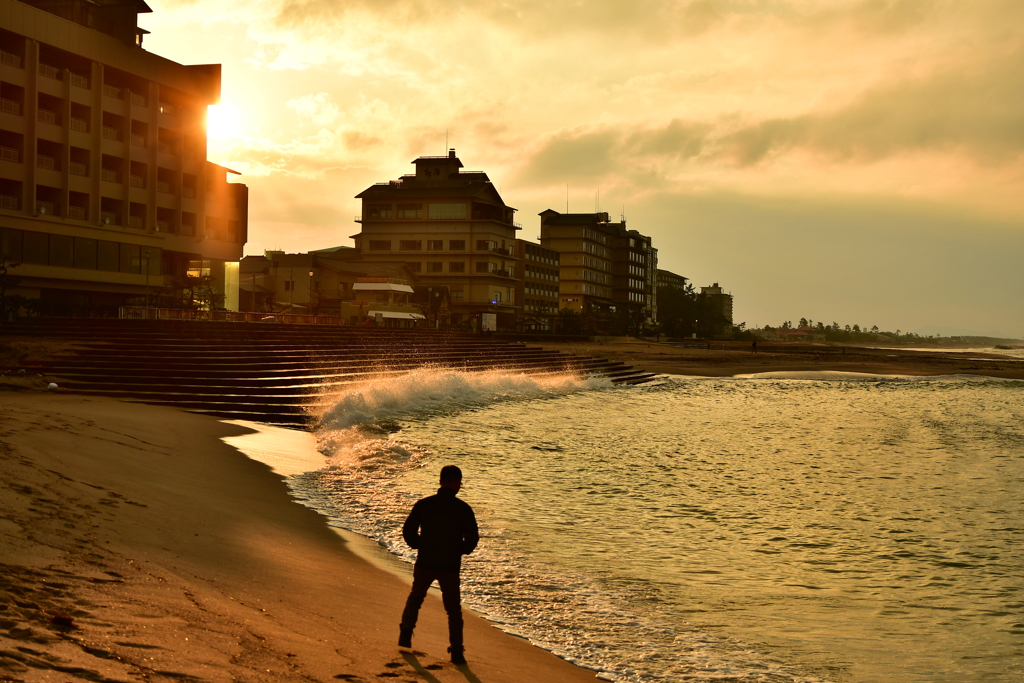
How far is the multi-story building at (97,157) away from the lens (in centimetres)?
4631

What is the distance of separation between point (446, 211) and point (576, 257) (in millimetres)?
39073

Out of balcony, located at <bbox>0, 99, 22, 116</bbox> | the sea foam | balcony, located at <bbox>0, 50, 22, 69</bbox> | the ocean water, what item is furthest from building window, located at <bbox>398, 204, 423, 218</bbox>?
the ocean water

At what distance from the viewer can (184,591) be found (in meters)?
6.33

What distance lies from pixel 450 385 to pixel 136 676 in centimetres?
3082

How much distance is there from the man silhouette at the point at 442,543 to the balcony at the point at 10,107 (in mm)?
51560

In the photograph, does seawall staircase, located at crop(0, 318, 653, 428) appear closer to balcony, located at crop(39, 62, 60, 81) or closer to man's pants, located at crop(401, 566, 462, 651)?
man's pants, located at crop(401, 566, 462, 651)

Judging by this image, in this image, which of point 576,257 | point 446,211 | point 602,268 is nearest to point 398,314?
point 446,211

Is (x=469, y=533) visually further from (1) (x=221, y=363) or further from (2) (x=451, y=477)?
(1) (x=221, y=363)

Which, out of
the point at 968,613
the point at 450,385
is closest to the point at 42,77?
the point at 450,385

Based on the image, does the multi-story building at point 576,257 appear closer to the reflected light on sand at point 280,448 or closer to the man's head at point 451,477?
the reflected light on sand at point 280,448

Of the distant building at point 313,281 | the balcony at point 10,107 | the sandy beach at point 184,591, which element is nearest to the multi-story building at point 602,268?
the distant building at point 313,281

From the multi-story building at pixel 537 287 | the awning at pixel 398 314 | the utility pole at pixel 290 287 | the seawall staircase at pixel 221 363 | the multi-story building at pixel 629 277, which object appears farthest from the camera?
the multi-story building at pixel 629 277

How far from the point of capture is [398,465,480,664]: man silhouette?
6137mm

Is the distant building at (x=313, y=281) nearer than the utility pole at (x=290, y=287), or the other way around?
the distant building at (x=313, y=281)
